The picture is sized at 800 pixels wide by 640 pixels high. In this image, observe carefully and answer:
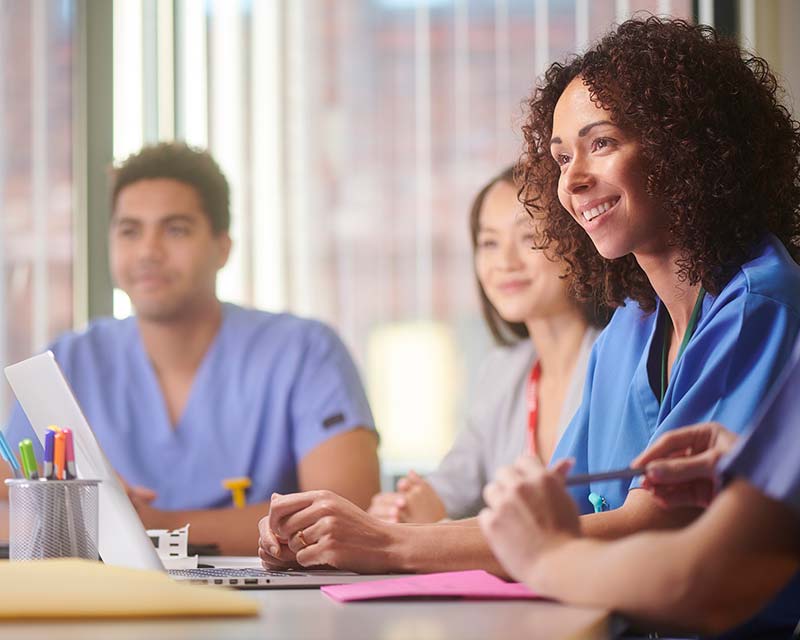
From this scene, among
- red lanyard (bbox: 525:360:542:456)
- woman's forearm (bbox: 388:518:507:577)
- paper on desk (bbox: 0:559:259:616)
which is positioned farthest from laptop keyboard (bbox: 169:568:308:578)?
red lanyard (bbox: 525:360:542:456)

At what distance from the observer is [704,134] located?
4.51 ft

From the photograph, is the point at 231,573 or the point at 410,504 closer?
the point at 231,573

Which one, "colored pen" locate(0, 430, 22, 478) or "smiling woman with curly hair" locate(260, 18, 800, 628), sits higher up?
"smiling woman with curly hair" locate(260, 18, 800, 628)

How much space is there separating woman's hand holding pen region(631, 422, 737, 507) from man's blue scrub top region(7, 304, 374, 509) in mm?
1224

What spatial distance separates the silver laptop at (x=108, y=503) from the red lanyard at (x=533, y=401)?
1.01 m

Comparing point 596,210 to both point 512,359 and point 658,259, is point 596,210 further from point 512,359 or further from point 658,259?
point 512,359

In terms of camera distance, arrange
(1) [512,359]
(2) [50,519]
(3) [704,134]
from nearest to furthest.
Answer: (2) [50,519], (3) [704,134], (1) [512,359]

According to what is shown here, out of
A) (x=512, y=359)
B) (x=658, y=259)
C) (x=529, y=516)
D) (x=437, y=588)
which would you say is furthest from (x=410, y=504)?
(x=529, y=516)

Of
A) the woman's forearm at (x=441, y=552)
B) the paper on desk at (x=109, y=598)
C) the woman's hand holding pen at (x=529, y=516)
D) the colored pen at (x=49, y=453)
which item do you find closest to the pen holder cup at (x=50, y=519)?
the colored pen at (x=49, y=453)

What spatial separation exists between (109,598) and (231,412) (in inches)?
55.5

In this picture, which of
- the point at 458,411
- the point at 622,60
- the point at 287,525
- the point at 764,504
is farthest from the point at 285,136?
the point at 764,504

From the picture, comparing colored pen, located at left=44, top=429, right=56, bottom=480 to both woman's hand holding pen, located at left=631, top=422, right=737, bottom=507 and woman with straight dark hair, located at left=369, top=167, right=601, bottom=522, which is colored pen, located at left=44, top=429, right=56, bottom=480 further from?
woman with straight dark hair, located at left=369, top=167, right=601, bottom=522

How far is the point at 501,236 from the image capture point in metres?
2.28

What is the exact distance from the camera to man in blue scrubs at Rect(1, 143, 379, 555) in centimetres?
217
